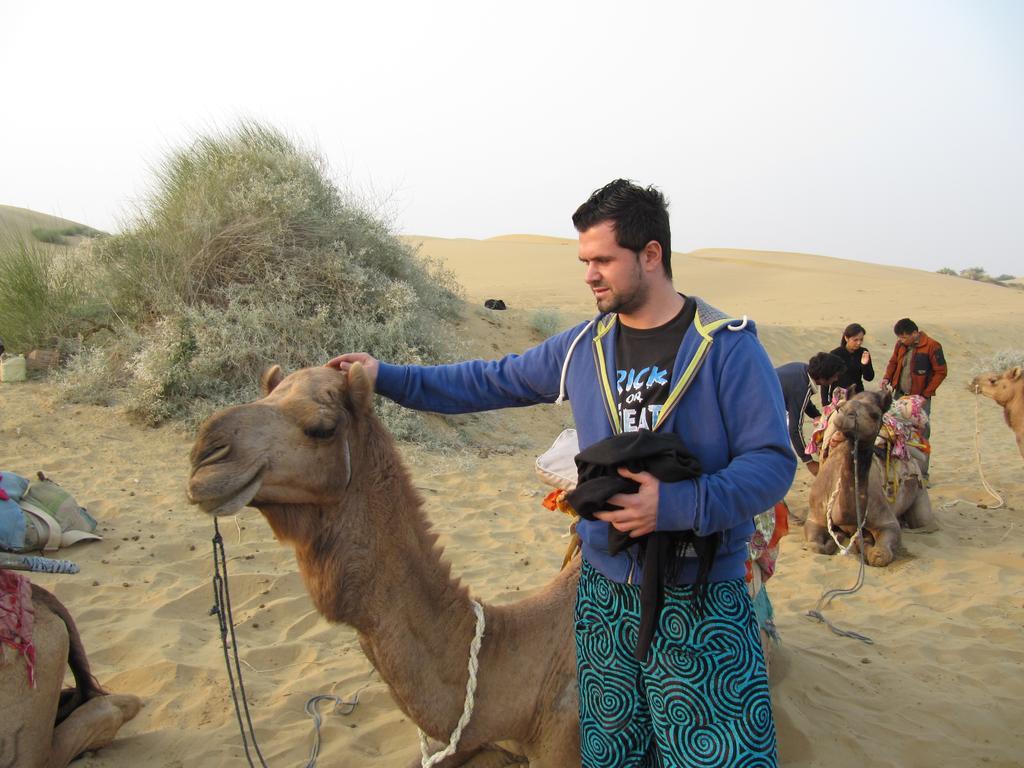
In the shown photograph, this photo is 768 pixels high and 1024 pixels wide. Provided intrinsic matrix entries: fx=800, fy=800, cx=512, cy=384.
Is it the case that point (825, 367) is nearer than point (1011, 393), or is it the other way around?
point (825, 367)

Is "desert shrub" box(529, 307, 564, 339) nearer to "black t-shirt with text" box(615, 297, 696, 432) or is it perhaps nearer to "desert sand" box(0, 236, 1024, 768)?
"desert sand" box(0, 236, 1024, 768)

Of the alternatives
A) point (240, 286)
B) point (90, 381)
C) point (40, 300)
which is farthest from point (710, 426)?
point (40, 300)

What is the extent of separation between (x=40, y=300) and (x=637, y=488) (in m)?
10.9

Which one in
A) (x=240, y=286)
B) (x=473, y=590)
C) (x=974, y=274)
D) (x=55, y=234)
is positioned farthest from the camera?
(x=974, y=274)

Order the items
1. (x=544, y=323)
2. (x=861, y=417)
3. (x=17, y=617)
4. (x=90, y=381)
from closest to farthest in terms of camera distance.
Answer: (x=17, y=617), (x=861, y=417), (x=90, y=381), (x=544, y=323)

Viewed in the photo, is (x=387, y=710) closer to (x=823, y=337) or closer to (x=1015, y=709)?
(x=1015, y=709)

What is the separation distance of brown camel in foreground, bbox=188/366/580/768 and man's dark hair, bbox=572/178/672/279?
0.87 m

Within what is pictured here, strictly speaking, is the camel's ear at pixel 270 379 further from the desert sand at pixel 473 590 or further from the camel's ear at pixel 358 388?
the desert sand at pixel 473 590

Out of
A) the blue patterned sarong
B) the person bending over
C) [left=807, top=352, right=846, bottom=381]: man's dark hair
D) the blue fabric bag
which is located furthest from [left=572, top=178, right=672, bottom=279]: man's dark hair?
[left=807, top=352, right=846, bottom=381]: man's dark hair

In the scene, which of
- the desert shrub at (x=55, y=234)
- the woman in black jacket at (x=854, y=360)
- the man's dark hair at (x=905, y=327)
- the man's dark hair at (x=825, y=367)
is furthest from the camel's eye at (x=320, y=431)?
the desert shrub at (x=55, y=234)

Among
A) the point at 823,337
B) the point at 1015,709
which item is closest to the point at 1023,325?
the point at 823,337

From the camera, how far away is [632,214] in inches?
83.0

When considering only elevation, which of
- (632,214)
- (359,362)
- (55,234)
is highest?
(55,234)

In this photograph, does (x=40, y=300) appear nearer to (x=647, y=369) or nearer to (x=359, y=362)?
(x=359, y=362)
